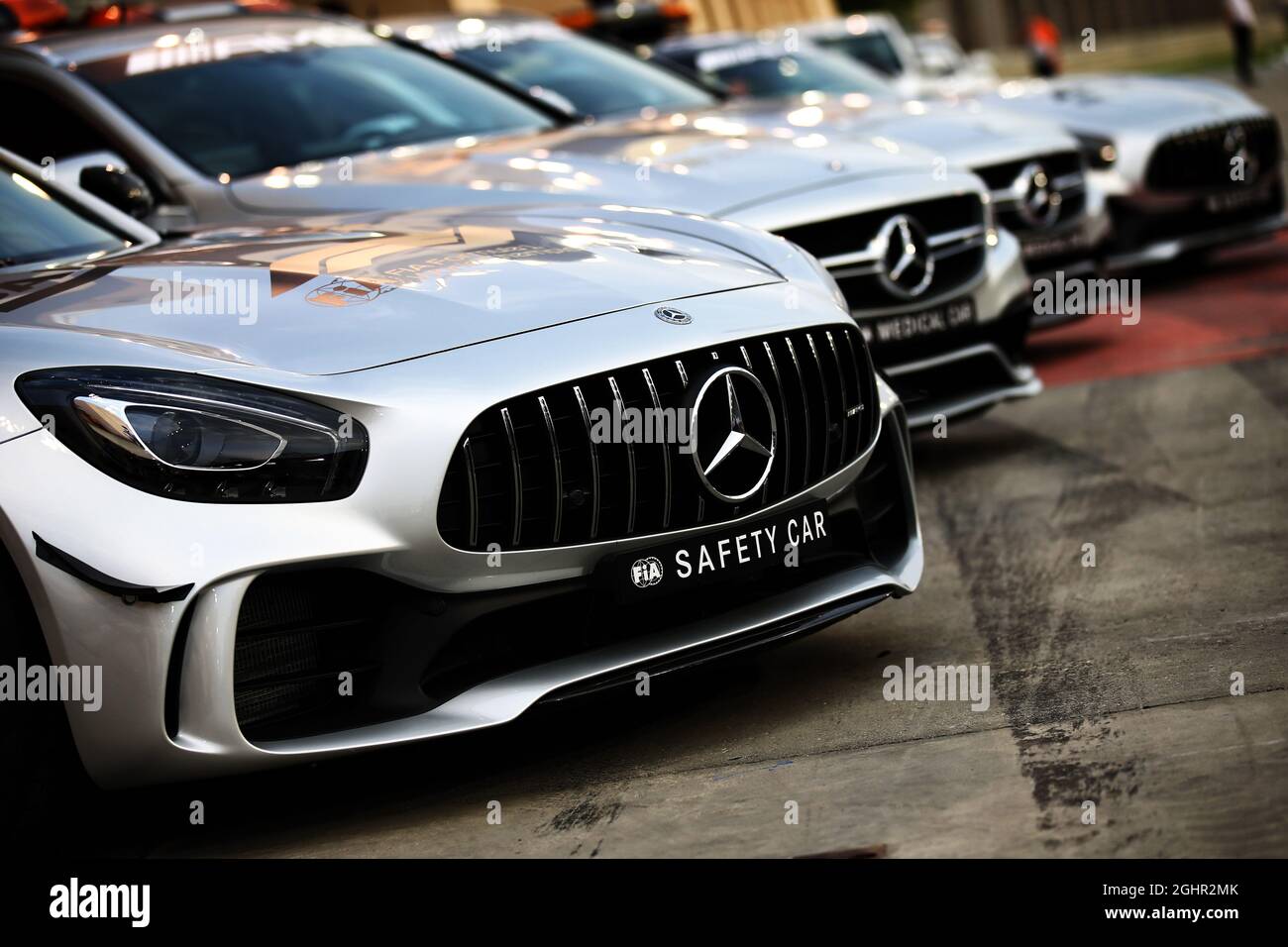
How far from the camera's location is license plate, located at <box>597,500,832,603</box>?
358 centimetres

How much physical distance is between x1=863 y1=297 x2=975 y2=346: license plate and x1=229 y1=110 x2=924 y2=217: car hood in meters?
0.48

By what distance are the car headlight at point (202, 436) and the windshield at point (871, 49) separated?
11.9 meters

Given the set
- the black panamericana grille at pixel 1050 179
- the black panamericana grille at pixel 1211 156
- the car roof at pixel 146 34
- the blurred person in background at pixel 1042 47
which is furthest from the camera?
the blurred person in background at pixel 1042 47

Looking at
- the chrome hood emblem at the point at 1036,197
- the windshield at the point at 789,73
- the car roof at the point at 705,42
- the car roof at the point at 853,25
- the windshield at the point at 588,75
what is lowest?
the chrome hood emblem at the point at 1036,197

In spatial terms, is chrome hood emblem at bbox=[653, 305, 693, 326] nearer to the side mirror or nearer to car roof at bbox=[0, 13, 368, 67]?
the side mirror

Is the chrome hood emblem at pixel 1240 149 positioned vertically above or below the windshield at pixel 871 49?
below

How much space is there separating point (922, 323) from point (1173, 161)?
3.98m

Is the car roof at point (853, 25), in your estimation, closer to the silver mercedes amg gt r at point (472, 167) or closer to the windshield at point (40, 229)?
the silver mercedes amg gt r at point (472, 167)

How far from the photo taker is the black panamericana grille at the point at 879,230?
228 inches

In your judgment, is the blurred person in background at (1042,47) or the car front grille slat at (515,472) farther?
the blurred person in background at (1042,47)

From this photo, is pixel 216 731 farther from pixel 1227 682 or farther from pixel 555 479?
pixel 1227 682

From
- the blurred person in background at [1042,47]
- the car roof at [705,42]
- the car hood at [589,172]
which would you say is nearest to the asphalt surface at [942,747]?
the car hood at [589,172]
